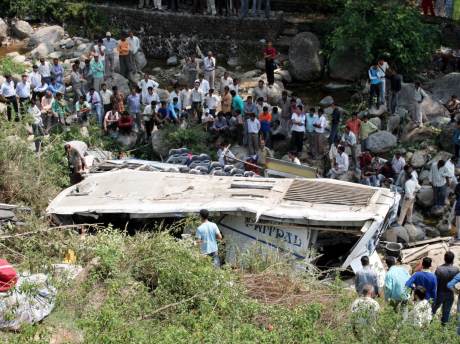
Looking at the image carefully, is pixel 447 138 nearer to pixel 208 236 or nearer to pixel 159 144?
pixel 159 144

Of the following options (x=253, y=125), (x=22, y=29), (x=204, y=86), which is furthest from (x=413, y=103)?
(x=22, y=29)

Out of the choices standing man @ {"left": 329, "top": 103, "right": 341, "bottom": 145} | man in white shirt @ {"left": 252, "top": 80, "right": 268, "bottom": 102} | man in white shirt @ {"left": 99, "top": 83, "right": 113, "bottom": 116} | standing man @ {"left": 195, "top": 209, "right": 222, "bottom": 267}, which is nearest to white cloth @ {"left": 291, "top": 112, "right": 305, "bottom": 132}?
standing man @ {"left": 329, "top": 103, "right": 341, "bottom": 145}

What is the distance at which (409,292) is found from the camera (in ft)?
36.4

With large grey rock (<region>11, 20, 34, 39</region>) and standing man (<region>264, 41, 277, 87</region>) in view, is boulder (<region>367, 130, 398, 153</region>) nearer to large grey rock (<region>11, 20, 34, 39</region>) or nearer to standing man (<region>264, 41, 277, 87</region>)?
standing man (<region>264, 41, 277, 87</region>)

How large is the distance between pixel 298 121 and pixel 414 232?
11.4ft

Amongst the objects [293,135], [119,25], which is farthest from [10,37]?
[293,135]

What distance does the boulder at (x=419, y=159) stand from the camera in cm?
1747

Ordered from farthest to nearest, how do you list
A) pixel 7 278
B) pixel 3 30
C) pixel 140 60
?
pixel 3 30
pixel 140 60
pixel 7 278

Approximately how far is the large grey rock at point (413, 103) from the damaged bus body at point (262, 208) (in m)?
5.26

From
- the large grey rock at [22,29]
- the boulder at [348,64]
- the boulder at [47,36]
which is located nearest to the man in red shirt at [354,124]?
the boulder at [348,64]

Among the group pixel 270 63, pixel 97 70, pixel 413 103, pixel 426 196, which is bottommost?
pixel 426 196

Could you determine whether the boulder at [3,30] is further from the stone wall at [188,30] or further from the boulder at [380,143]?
the boulder at [380,143]

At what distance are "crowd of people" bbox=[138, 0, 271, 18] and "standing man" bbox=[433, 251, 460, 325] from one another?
12541mm

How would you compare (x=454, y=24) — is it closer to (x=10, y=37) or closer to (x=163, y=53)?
(x=163, y=53)
